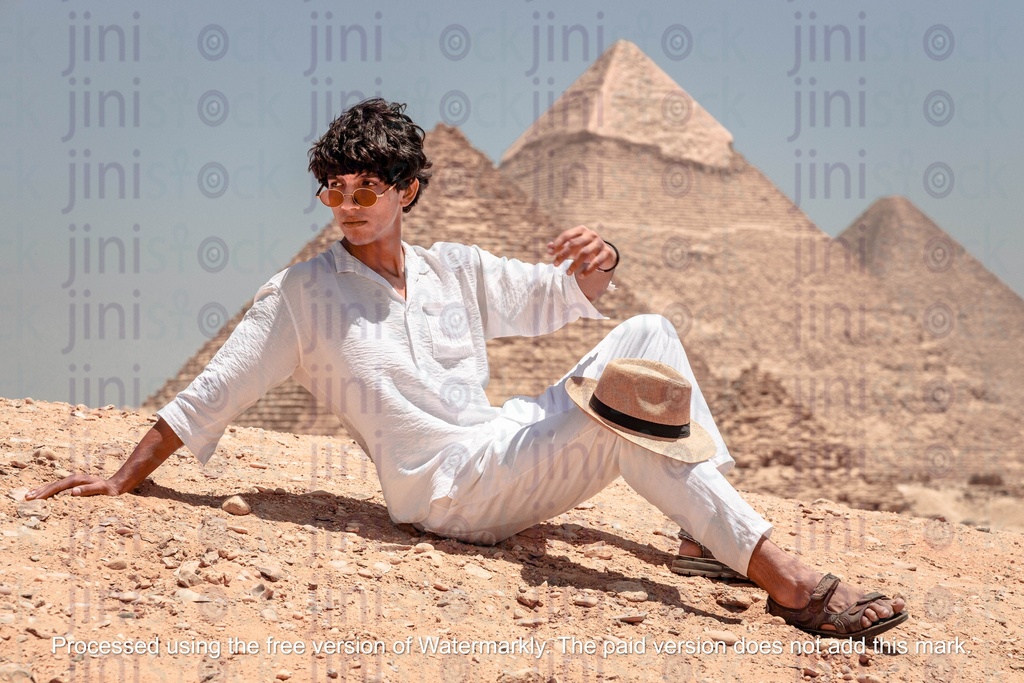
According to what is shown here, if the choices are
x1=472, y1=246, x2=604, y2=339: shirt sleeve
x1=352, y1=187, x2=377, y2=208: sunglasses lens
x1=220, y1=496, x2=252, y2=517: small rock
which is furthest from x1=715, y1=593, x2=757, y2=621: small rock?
x1=352, y1=187, x2=377, y2=208: sunglasses lens

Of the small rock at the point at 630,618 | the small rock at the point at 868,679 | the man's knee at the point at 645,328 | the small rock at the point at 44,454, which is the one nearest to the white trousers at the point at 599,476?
the man's knee at the point at 645,328

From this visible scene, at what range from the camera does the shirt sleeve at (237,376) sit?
10.9 feet

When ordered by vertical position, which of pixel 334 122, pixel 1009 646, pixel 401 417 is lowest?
pixel 1009 646

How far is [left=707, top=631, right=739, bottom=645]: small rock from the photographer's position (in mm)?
3070

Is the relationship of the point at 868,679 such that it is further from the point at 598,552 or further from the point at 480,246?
the point at 480,246

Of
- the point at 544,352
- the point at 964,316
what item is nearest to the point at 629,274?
the point at 964,316

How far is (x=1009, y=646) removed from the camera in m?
3.42

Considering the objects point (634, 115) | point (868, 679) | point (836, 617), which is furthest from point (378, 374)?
point (634, 115)

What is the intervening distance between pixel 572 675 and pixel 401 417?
899mm

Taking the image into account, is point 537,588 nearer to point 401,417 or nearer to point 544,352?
point 401,417

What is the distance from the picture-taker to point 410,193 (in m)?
3.60

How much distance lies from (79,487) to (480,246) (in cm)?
2332

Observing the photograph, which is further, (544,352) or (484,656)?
(544,352)

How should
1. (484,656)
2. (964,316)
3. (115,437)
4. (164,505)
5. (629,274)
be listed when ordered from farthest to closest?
(964,316) < (629,274) < (115,437) < (164,505) < (484,656)
